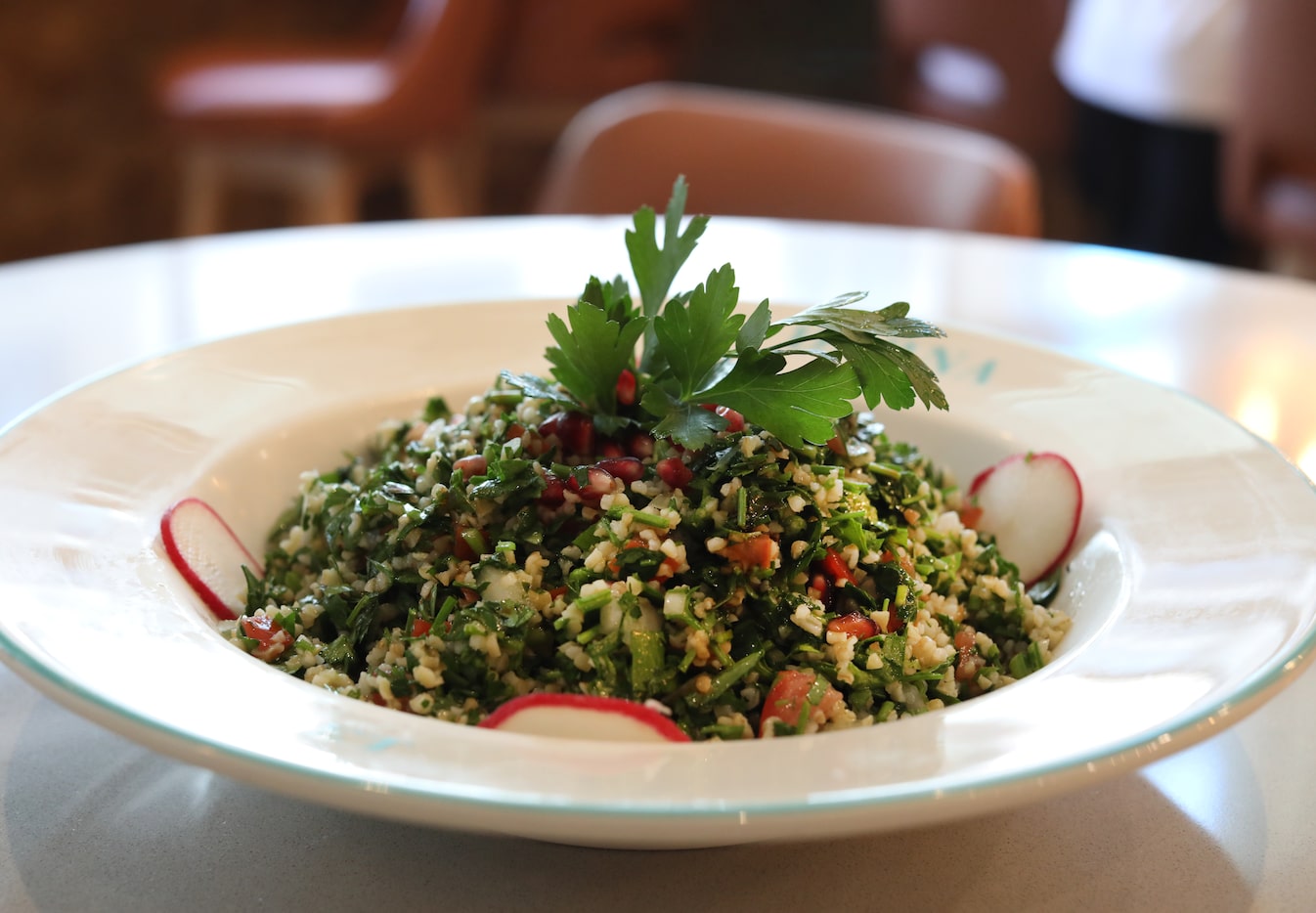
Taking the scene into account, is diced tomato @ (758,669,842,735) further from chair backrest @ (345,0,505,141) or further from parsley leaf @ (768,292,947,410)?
chair backrest @ (345,0,505,141)

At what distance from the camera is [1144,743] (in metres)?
0.71

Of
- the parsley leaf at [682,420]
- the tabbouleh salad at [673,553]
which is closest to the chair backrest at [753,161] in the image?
the tabbouleh salad at [673,553]

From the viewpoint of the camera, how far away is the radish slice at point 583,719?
0.80 m

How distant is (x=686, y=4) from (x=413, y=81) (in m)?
1.70

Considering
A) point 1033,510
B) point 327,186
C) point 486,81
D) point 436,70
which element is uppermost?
point 1033,510

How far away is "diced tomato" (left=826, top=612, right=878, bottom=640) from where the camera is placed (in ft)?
3.10

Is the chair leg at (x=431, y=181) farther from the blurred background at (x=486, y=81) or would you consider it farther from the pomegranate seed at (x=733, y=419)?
the pomegranate seed at (x=733, y=419)

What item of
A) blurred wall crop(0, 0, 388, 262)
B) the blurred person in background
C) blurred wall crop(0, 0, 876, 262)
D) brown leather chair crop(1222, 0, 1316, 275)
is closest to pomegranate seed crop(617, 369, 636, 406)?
brown leather chair crop(1222, 0, 1316, 275)

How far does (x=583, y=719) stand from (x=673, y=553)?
17 centimetres

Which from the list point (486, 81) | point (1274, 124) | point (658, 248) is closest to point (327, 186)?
point (486, 81)

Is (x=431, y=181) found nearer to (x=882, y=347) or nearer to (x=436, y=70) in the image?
(x=436, y=70)

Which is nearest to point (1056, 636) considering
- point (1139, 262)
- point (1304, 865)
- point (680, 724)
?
point (1304, 865)

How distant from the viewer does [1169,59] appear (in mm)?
3465

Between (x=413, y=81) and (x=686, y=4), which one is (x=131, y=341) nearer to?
(x=413, y=81)
